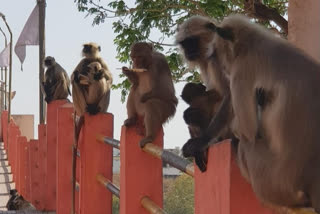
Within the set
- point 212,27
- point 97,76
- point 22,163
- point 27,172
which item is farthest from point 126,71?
point 22,163

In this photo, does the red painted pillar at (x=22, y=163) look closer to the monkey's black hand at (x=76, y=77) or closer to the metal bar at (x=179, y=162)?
the monkey's black hand at (x=76, y=77)

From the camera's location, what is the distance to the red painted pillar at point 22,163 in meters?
10.7

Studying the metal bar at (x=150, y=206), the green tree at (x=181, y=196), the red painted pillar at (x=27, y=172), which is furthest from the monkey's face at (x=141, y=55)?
the green tree at (x=181, y=196)

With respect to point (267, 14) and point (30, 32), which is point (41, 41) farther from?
point (267, 14)

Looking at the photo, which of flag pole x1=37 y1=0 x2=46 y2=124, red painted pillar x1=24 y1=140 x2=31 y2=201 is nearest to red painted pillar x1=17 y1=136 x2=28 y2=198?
red painted pillar x1=24 y1=140 x2=31 y2=201

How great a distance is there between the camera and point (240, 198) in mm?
2527

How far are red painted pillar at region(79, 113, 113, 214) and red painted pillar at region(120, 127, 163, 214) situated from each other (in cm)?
114

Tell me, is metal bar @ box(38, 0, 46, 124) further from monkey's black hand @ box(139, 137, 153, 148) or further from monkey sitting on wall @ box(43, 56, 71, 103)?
monkey's black hand @ box(139, 137, 153, 148)

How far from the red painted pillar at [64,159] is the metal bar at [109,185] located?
3.97 ft

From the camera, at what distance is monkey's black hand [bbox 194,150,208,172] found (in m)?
2.77

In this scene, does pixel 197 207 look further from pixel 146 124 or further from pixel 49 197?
pixel 49 197

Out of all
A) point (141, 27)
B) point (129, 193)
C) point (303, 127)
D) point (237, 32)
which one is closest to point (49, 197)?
point (141, 27)

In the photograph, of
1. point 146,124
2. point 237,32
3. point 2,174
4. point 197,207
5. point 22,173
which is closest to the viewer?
point 197,207

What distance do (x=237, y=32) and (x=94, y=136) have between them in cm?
285
